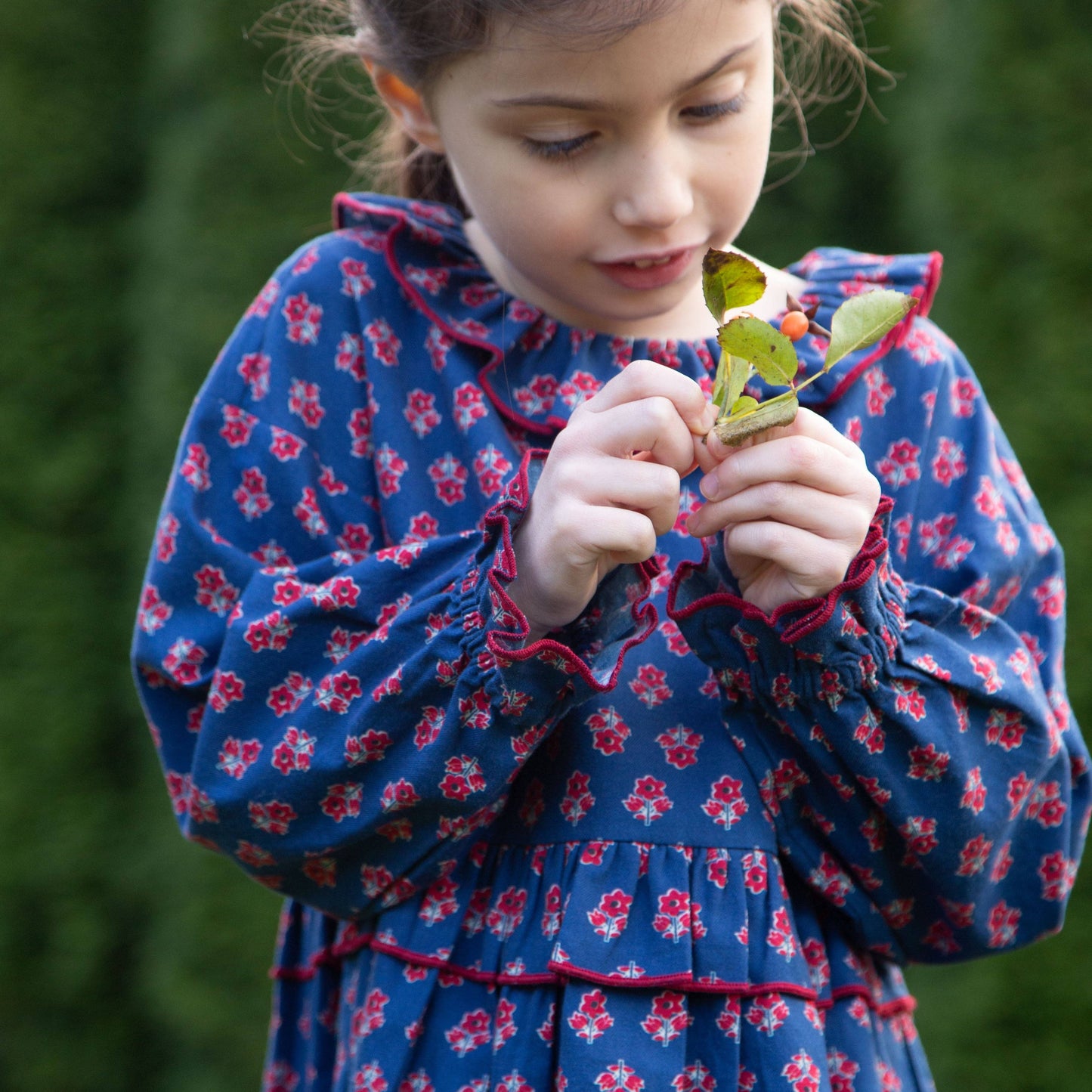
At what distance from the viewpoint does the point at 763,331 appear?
797 mm

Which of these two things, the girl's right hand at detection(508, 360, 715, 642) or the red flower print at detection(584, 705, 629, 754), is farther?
the red flower print at detection(584, 705, 629, 754)

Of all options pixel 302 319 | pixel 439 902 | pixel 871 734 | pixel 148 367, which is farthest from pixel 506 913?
pixel 148 367

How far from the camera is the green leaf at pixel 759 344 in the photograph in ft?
2.61

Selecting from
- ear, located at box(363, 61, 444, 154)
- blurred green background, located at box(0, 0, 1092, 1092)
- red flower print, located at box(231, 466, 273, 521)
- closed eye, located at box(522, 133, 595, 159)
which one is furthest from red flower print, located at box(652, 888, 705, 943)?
blurred green background, located at box(0, 0, 1092, 1092)

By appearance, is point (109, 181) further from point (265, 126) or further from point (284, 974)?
point (284, 974)

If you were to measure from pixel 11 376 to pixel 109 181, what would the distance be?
0.45 meters

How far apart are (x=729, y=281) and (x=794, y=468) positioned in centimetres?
13

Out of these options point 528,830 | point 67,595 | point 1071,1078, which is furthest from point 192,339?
point 1071,1078

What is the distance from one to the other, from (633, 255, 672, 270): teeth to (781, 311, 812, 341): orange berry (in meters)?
0.11

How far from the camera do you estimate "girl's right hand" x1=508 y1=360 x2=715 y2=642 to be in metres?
0.82

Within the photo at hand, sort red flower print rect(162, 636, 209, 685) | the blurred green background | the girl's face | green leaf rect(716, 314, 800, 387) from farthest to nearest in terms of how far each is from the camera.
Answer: the blurred green background
red flower print rect(162, 636, 209, 685)
the girl's face
green leaf rect(716, 314, 800, 387)

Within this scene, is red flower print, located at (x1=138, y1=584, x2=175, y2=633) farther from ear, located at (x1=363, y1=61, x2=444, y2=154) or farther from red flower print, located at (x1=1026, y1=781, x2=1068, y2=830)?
red flower print, located at (x1=1026, y1=781, x2=1068, y2=830)

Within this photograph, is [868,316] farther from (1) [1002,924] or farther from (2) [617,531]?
(1) [1002,924]

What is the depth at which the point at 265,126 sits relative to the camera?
2.33 meters
